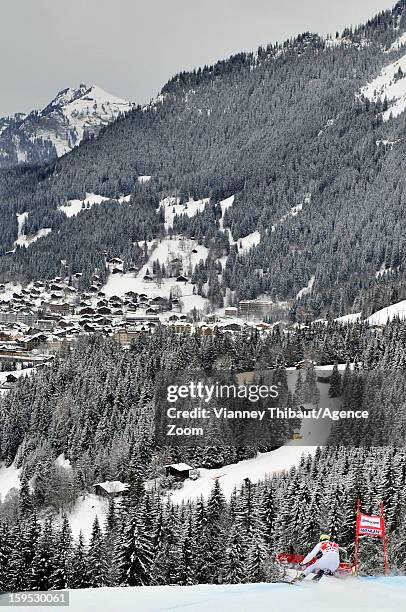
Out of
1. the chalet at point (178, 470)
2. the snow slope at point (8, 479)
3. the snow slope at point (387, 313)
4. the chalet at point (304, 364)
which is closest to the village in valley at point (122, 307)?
the snow slope at point (387, 313)

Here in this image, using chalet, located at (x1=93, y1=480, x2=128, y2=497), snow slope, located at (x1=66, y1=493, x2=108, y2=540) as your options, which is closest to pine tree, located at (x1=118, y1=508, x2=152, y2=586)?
snow slope, located at (x1=66, y1=493, x2=108, y2=540)

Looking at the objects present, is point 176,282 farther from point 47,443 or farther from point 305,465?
point 305,465

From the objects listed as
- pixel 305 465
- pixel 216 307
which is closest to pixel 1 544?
pixel 305 465

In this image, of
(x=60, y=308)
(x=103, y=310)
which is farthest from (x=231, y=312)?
(x=60, y=308)

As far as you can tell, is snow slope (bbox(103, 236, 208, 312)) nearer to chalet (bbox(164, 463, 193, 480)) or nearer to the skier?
chalet (bbox(164, 463, 193, 480))

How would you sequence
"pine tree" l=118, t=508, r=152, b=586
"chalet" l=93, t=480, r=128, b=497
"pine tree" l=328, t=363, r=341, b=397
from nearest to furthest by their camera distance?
"pine tree" l=118, t=508, r=152, b=586
"chalet" l=93, t=480, r=128, b=497
"pine tree" l=328, t=363, r=341, b=397

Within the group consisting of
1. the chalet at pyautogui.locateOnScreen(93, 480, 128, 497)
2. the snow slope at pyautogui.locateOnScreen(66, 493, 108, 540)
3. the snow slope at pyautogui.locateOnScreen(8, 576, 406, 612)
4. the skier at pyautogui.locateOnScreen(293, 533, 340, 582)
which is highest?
the skier at pyautogui.locateOnScreen(293, 533, 340, 582)

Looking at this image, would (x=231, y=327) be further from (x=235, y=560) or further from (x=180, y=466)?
(x=235, y=560)
